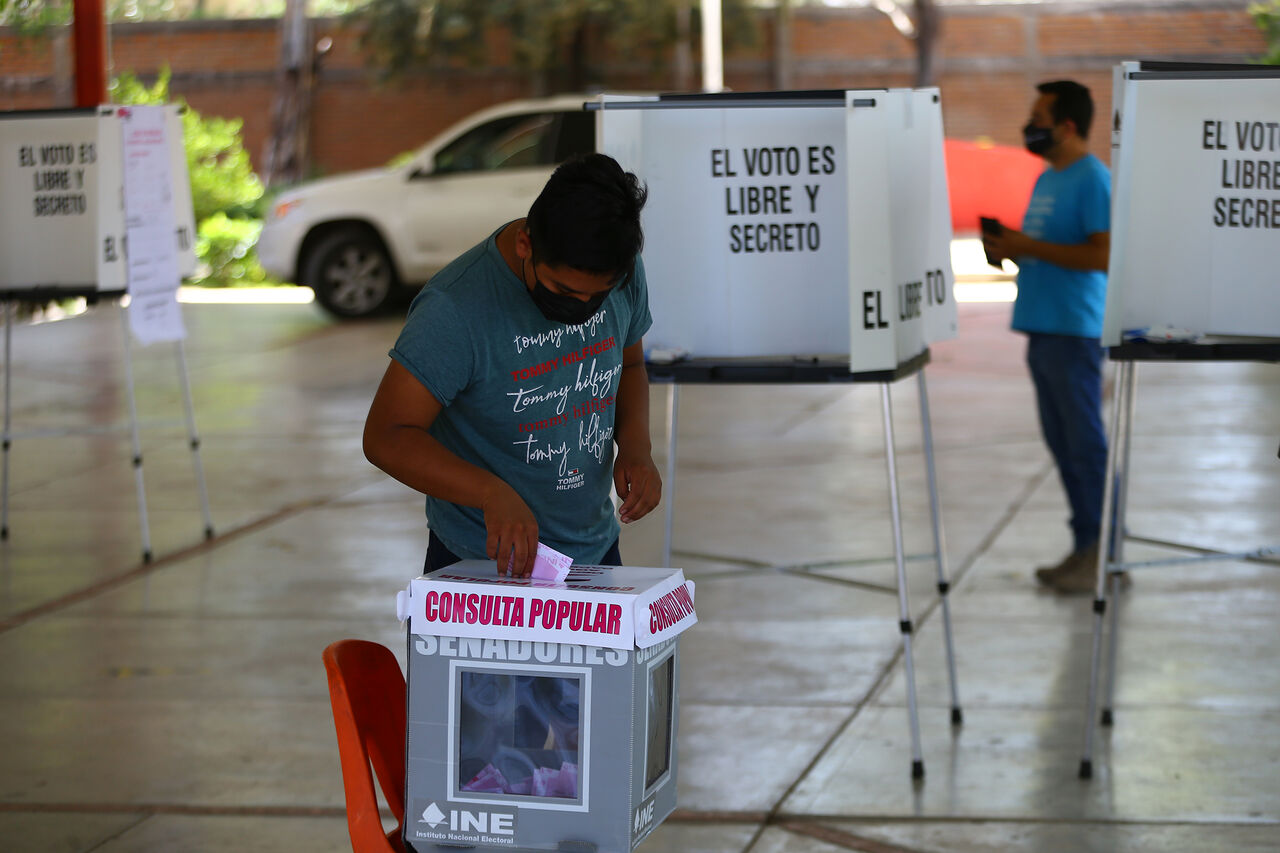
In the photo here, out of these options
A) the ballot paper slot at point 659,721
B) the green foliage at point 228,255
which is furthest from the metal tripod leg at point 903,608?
the green foliage at point 228,255

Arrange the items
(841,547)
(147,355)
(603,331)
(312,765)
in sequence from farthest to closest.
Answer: (147,355) → (841,547) → (312,765) → (603,331)

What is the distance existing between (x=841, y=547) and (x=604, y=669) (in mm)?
4900

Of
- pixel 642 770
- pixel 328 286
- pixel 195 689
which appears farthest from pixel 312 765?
pixel 328 286

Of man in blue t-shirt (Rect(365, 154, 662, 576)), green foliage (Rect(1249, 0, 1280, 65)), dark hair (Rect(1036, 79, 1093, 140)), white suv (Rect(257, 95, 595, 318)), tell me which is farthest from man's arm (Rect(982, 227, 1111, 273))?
white suv (Rect(257, 95, 595, 318))

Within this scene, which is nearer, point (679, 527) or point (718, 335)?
point (718, 335)

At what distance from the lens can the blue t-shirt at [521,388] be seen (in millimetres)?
2824

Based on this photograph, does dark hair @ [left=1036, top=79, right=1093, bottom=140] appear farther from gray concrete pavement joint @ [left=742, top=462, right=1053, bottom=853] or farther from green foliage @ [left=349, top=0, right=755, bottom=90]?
green foliage @ [left=349, top=0, right=755, bottom=90]

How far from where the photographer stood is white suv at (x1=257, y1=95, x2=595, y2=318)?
15234 millimetres

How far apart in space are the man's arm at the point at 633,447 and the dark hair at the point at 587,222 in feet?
1.79

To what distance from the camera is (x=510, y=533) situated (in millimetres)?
2686

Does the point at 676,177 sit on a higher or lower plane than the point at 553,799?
higher

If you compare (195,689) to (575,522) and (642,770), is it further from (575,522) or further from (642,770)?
(642,770)

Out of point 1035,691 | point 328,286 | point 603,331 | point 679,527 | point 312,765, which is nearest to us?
point 603,331

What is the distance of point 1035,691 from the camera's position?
541 cm
